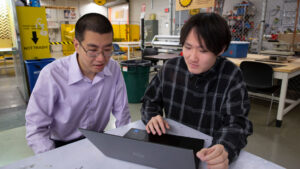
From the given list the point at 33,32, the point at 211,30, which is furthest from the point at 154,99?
the point at 33,32

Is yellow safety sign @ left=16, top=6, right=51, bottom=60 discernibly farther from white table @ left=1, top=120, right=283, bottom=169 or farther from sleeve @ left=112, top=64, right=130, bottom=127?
white table @ left=1, top=120, right=283, bottom=169

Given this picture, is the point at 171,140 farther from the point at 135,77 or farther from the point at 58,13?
the point at 58,13

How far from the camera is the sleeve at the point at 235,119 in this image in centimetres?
83

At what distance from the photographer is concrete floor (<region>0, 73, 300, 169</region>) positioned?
200cm

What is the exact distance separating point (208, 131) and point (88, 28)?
2.86ft

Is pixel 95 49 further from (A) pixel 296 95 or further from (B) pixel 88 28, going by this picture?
(A) pixel 296 95

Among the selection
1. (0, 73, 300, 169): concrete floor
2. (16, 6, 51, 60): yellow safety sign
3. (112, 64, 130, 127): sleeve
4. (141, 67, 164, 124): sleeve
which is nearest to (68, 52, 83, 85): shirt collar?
(112, 64, 130, 127): sleeve

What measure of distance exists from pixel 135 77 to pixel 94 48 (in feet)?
7.68

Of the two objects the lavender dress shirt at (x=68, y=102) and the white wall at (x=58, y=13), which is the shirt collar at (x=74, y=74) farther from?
the white wall at (x=58, y=13)

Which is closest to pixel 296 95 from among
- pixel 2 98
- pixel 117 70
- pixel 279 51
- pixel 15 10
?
pixel 279 51

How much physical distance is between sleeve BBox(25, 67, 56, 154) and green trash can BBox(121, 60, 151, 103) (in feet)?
7.40

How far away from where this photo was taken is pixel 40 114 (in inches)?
42.2

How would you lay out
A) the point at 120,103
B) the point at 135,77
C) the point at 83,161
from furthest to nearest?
the point at 135,77 → the point at 120,103 → the point at 83,161

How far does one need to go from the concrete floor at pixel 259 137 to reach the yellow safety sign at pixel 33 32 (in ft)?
3.00
